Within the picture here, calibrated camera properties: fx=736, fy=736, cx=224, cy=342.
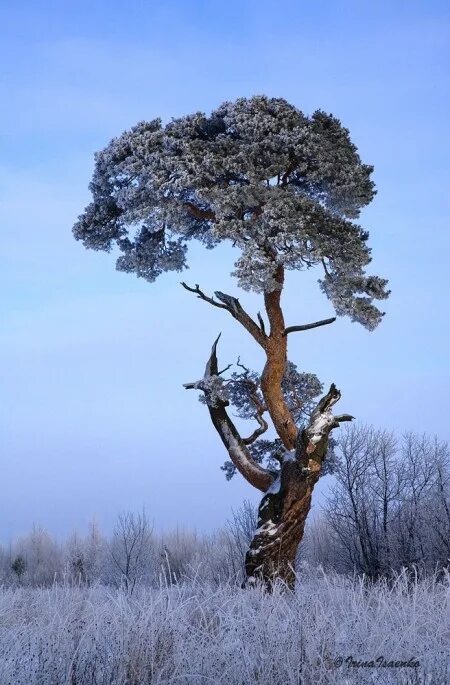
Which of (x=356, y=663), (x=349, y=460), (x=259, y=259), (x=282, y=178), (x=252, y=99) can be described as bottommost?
(x=356, y=663)

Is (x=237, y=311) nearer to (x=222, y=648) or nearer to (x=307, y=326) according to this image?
(x=307, y=326)

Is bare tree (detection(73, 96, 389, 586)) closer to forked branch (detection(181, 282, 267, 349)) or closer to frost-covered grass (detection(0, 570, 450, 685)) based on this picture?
forked branch (detection(181, 282, 267, 349))

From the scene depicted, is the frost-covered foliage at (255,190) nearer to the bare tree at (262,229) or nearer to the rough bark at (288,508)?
the bare tree at (262,229)

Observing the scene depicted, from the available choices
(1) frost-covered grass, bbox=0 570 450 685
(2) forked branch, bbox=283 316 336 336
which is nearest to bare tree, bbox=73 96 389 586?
(2) forked branch, bbox=283 316 336 336

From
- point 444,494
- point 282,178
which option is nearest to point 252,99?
point 282,178

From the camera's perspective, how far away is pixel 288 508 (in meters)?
15.8

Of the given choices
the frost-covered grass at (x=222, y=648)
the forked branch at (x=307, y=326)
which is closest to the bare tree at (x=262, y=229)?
the forked branch at (x=307, y=326)

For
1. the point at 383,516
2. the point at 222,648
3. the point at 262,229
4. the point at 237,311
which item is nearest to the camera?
the point at 222,648

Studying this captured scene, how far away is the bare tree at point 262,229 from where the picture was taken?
15.8 m

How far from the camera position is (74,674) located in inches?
286

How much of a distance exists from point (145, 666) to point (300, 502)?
869cm

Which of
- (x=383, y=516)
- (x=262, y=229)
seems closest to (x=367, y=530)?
(x=383, y=516)

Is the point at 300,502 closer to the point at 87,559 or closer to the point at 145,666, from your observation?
the point at 145,666

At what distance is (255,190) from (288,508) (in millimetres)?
6937
